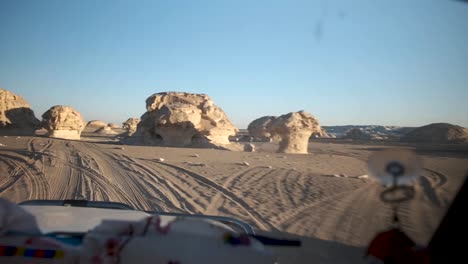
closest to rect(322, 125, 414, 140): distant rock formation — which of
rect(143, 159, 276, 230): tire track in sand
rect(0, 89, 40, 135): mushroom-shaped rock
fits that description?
rect(143, 159, 276, 230): tire track in sand

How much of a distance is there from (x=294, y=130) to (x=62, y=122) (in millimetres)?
26515

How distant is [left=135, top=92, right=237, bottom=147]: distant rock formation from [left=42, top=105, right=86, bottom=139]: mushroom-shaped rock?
9.57 m

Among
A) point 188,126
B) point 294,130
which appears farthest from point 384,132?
point 188,126

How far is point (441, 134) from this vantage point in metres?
37.7

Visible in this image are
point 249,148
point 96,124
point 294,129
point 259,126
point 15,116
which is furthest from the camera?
point 96,124

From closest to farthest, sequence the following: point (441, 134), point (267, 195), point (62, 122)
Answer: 1. point (267, 195)
2. point (62, 122)
3. point (441, 134)

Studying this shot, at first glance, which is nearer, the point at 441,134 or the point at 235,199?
the point at 235,199

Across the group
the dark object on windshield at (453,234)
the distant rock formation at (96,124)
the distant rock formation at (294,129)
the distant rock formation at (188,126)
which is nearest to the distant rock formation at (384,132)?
the distant rock formation at (294,129)

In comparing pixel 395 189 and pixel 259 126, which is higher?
pixel 259 126

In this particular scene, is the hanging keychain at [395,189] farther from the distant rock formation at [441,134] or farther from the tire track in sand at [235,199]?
the distant rock formation at [441,134]

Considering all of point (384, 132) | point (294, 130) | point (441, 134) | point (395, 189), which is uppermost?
point (384, 132)

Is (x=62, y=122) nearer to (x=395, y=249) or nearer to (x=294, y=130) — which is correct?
(x=294, y=130)

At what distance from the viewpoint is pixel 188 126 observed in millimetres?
27234

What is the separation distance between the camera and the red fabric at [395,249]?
1778mm
